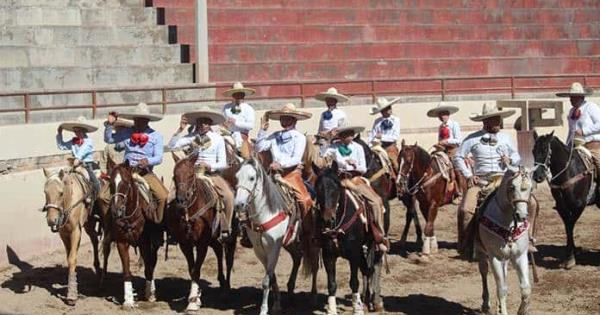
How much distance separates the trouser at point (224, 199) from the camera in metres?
16.0

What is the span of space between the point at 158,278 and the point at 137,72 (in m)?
11.2

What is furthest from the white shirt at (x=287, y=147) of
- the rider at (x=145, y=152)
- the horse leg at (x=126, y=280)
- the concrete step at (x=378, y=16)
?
the concrete step at (x=378, y=16)

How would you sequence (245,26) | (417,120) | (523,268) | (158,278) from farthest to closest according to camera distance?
(245,26)
(417,120)
(158,278)
(523,268)

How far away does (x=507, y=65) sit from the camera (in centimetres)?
3444

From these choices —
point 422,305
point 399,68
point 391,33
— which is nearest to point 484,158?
point 422,305

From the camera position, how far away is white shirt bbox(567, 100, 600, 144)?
61.8ft

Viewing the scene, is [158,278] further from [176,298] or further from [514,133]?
[514,133]

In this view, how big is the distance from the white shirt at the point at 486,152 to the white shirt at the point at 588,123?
403 cm

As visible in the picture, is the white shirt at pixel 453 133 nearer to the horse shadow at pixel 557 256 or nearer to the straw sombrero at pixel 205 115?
the horse shadow at pixel 557 256

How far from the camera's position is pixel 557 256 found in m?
19.4

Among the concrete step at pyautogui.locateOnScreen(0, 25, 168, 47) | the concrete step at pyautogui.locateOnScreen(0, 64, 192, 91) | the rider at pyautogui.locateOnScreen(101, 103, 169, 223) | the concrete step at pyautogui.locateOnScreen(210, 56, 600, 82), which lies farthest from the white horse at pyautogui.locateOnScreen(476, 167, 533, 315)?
the concrete step at pyautogui.locateOnScreen(210, 56, 600, 82)

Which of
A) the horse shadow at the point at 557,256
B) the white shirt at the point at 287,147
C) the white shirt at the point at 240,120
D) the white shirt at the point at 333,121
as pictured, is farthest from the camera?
the white shirt at the point at 333,121

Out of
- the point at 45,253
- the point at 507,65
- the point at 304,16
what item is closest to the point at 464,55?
the point at 507,65

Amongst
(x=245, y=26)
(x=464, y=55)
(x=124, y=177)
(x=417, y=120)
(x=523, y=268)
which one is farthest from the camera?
(x=464, y=55)
